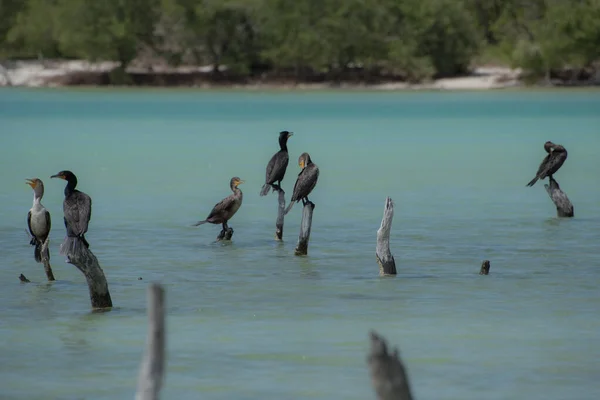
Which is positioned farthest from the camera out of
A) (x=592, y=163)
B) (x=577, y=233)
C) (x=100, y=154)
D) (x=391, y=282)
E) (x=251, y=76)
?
(x=251, y=76)

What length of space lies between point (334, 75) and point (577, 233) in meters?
97.3

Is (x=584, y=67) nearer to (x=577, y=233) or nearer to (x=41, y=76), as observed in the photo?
(x=41, y=76)

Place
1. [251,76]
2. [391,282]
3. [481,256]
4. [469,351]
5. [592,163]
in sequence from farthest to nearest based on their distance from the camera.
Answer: [251,76] → [592,163] → [481,256] → [391,282] → [469,351]

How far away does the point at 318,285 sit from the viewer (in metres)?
16.5

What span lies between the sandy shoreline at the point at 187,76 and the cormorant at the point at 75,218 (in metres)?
101

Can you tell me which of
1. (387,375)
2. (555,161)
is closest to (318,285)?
(555,161)

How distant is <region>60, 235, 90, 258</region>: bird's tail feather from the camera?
43.3 feet

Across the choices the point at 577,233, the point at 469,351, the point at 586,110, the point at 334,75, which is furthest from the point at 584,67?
the point at 469,351

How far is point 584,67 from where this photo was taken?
365ft

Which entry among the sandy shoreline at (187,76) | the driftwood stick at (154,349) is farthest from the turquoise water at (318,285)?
the sandy shoreline at (187,76)

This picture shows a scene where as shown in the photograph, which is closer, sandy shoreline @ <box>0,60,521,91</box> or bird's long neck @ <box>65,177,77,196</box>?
bird's long neck @ <box>65,177,77,196</box>

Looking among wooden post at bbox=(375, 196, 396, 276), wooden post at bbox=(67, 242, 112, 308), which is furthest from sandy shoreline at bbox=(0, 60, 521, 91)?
wooden post at bbox=(67, 242, 112, 308)

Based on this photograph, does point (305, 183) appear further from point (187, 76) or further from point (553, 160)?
point (187, 76)

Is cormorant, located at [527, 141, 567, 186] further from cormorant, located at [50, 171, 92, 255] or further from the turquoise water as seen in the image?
cormorant, located at [50, 171, 92, 255]
